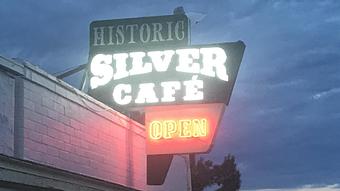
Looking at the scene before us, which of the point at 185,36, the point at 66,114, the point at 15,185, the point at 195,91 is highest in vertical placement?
the point at 185,36

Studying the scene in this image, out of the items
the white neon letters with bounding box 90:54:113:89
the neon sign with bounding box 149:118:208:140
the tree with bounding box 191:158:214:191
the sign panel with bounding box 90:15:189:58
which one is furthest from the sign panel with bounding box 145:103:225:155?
the tree with bounding box 191:158:214:191

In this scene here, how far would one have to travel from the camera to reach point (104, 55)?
18.8 metres

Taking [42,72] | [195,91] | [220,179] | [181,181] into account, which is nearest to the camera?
[42,72]

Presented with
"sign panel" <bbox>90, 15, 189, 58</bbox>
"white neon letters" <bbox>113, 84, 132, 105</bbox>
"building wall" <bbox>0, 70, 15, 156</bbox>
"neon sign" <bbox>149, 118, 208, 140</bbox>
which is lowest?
"building wall" <bbox>0, 70, 15, 156</bbox>

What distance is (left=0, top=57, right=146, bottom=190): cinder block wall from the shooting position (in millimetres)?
10336

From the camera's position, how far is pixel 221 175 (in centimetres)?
5519

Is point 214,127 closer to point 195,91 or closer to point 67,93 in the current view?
point 195,91

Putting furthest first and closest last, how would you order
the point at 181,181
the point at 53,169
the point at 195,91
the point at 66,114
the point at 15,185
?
the point at 181,181
the point at 195,91
the point at 66,114
the point at 53,169
the point at 15,185

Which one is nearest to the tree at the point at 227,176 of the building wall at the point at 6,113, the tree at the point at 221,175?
the tree at the point at 221,175

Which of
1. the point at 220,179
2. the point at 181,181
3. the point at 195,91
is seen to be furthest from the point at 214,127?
the point at 220,179

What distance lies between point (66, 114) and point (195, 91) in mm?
6726

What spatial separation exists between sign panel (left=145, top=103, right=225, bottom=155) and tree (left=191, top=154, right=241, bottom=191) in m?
35.3

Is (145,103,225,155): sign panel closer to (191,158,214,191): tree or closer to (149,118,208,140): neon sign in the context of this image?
(149,118,208,140): neon sign

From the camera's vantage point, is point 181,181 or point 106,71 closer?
point 106,71
